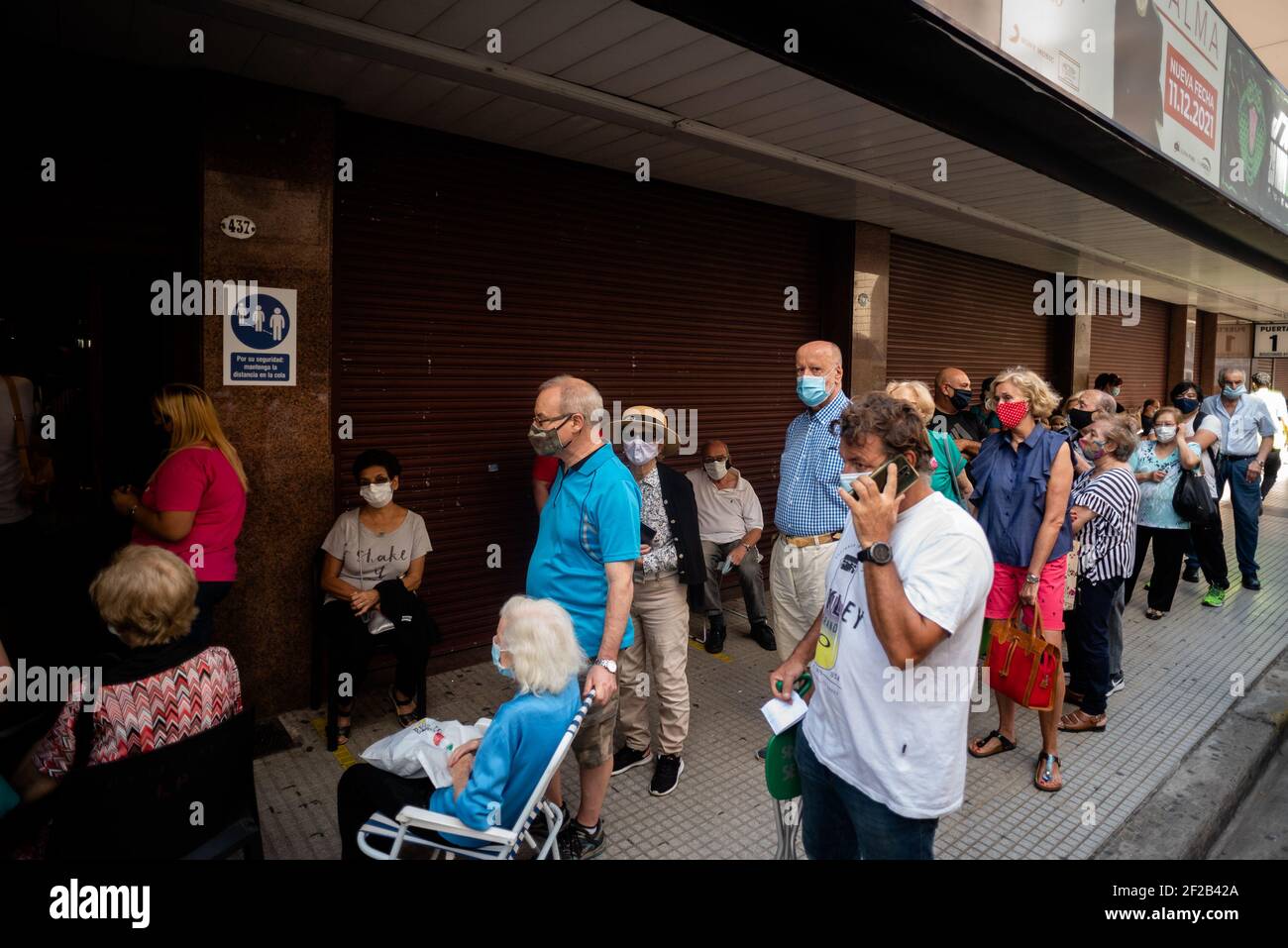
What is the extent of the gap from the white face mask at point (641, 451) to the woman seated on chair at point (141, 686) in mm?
2106

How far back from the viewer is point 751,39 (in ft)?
12.5

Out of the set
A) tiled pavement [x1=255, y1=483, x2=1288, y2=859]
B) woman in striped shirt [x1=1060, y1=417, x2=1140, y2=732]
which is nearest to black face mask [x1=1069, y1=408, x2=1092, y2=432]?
woman in striped shirt [x1=1060, y1=417, x2=1140, y2=732]

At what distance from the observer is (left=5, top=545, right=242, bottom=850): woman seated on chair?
2328mm

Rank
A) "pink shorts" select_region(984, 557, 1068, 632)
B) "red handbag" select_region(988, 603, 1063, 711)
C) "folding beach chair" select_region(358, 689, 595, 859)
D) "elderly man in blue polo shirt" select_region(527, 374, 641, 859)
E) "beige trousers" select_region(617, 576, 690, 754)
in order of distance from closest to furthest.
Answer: "folding beach chair" select_region(358, 689, 595, 859) < "elderly man in blue polo shirt" select_region(527, 374, 641, 859) < "red handbag" select_region(988, 603, 1063, 711) < "beige trousers" select_region(617, 576, 690, 754) < "pink shorts" select_region(984, 557, 1068, 632)

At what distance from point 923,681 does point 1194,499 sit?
5886mm

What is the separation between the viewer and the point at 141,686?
2.39 metres

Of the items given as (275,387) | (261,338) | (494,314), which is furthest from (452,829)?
(494,314)

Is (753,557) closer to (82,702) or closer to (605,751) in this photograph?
(605,751)

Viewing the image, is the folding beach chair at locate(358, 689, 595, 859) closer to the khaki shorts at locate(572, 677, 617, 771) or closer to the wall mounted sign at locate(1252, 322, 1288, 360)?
the khaki shorts at locate(572, 677, 617, 771)

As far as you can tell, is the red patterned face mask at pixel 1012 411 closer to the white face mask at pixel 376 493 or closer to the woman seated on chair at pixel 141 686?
the white face mask at pixel 376 493

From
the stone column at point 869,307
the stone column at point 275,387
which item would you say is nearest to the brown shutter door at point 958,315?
the stone column at point 869,307

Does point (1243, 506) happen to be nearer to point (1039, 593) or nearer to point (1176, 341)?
point (1039, 593)

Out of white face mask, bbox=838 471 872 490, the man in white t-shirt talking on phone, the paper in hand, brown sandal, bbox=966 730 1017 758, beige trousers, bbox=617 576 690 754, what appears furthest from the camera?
brown sandal, bbox=966 730 1017 758
